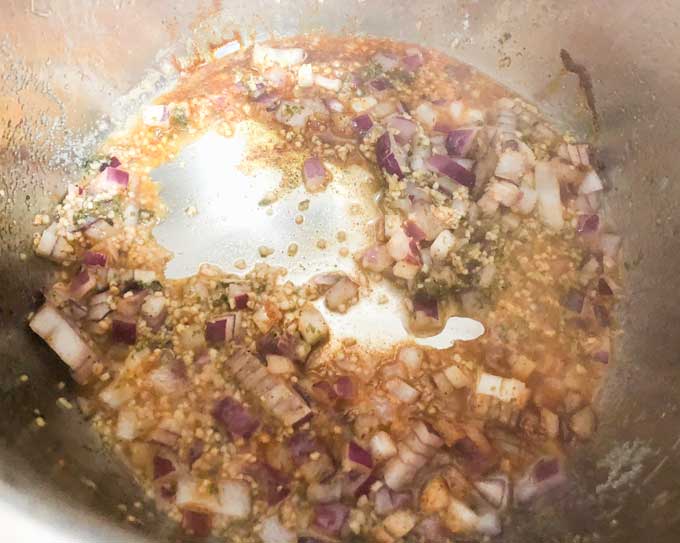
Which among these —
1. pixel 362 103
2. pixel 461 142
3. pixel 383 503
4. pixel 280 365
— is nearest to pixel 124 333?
pixel 280 365

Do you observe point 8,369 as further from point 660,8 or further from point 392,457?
point 660,8

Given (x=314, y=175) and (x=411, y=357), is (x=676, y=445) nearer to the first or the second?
(x=411, y=357)

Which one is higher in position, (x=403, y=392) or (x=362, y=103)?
(x=362, y=103)

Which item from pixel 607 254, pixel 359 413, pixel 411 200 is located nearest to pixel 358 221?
pixel 411 200

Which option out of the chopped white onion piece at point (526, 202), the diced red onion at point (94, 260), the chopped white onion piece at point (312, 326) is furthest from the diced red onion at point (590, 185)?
the diced red onion at point (94, 260)

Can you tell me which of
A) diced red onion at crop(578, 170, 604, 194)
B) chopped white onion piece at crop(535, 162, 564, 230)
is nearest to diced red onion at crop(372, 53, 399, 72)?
chopped white onion piece at crop(535, 162, 564, 230)

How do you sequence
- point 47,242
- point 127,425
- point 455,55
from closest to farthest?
point 127,425, point 47,242, point 455,55
